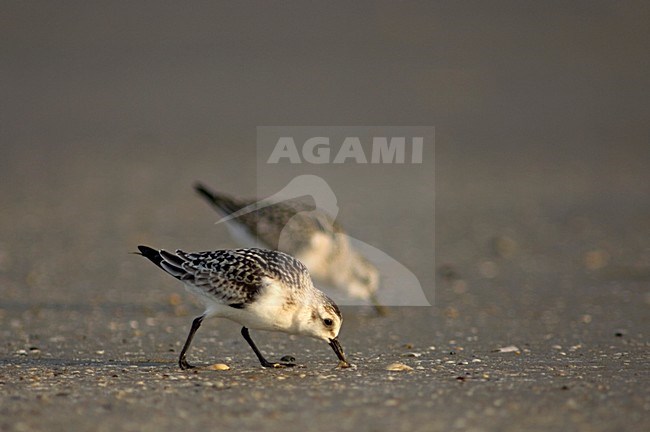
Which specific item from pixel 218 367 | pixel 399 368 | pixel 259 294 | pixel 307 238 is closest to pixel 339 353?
pixel 399 368

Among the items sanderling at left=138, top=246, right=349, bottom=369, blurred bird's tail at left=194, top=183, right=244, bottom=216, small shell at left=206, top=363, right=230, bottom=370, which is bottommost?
small shell at left=206, top=363, right=230, bottom=370

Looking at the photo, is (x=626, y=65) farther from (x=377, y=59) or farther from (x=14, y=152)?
(x=14, y=152)

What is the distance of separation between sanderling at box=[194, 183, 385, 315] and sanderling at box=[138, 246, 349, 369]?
1.95 metres

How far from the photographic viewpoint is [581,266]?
1091cm

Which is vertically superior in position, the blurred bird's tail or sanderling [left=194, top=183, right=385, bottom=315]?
the blurred bird's tail

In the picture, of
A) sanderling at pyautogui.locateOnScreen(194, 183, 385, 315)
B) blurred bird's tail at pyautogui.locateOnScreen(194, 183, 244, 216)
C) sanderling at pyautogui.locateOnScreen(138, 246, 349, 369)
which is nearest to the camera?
sanderling at pyautogui.locateOnScreen(138, 246, 349, 369)

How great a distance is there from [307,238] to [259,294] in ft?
7.90

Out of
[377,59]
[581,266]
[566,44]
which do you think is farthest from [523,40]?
[581,266]

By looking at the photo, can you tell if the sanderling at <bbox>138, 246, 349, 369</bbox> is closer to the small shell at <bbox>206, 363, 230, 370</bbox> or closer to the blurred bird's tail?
the small shell at <bbox>206, 363, 230, 370</bbox>

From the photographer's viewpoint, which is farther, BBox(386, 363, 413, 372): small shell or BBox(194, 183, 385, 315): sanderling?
BBox(194, 183, 385, 315): sanderling

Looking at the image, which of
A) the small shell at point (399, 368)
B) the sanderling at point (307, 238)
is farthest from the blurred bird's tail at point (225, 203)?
the small shell at point (399, 368)

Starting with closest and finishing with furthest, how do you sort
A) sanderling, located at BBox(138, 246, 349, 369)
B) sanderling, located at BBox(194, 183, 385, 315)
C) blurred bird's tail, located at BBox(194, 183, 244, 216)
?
sanderling, located at BBox(138, 246, 349, 369) < sanderling, located at BBox(194, 183, 385, 315) < blurred bird's tail, located at BBox(194, 183, 244, 216)

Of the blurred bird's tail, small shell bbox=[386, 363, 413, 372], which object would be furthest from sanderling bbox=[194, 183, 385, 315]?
small shell bbox=[386, 363, 413, 372]

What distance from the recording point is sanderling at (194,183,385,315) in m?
8.99
